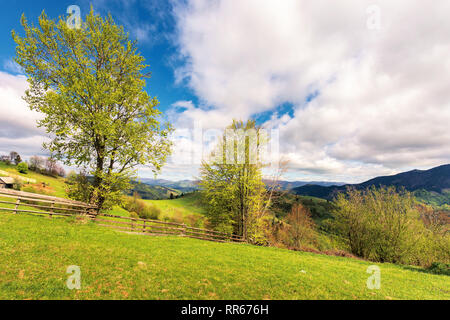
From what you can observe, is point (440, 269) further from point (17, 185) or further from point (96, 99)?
point (17, 185)

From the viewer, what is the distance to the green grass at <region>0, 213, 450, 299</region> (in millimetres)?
5594

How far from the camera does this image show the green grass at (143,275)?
18.4 ft

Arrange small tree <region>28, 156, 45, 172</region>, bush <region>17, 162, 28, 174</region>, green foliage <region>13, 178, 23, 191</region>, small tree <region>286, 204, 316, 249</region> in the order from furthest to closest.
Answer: small tree <region>28, 156, 45, 172</region> < bush <region>17, 162, 28, 174</region> < green foliage <region>13, 178, 23, 191</region> < small tree <region>286, 204, 316, 249</region>

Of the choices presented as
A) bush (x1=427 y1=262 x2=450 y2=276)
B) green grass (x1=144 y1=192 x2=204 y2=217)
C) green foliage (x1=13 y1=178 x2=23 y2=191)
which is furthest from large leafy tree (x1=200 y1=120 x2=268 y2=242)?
green foliage (x1=13 y1=178 x2=23 y2=191)

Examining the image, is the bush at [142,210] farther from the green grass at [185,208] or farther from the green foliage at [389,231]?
the green foliage at [389,231]

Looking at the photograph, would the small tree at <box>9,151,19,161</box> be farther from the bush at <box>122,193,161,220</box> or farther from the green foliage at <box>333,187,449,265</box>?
the green foliage at <box>333,187,449,265</box>

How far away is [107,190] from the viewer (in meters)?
13.9

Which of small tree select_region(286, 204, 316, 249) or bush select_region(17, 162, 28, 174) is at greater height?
bush select_region(17, 162, 28, 174)

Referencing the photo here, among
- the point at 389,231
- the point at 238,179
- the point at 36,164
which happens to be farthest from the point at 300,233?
the point at 36,164

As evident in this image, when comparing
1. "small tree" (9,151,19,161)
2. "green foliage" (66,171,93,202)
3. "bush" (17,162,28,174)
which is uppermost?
"small tree" (9,151,19,161)

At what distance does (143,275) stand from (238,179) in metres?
13.0

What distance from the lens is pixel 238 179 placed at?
1864cm

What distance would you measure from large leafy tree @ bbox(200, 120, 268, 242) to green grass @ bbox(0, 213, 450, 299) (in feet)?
28.6
